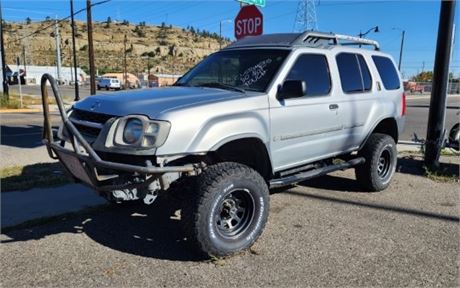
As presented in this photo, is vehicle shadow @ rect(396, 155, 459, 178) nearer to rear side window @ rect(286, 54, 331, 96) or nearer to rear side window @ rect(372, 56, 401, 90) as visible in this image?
rear side window @ rect(372, 56, 401, 90)

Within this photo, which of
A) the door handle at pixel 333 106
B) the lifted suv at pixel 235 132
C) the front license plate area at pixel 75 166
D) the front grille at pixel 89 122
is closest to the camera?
the lifted suv at pixel 235 132

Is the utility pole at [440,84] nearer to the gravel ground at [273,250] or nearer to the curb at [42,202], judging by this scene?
the gravel ground at [273,250]

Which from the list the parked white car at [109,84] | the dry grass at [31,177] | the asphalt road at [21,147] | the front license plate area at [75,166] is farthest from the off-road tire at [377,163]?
the parked white car at [109,84]

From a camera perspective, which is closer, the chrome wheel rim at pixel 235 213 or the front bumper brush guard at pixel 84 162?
the front bumper brush guard at pixel 84 162

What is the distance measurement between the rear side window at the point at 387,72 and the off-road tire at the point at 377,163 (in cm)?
78

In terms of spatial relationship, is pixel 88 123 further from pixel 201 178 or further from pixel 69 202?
pixel 69 202

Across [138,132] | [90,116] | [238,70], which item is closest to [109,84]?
[238,70]

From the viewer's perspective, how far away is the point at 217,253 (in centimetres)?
430

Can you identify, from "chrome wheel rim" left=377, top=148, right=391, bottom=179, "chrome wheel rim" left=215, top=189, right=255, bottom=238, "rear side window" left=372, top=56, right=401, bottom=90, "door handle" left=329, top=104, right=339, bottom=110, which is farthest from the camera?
"chrome wheel rim" left=377, top=148, right=391, bottom=179

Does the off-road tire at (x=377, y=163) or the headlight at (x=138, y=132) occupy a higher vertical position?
the headlight at (x=138, y=132)

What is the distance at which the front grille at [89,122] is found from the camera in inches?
171

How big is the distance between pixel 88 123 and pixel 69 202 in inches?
78.7

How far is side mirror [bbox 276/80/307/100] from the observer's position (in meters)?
4.89

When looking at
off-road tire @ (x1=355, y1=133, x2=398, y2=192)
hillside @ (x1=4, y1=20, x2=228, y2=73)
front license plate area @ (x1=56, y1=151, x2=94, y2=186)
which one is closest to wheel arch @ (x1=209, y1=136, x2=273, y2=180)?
front license plate area @ (x1=56, y1=151, x2=94, y2=186)
